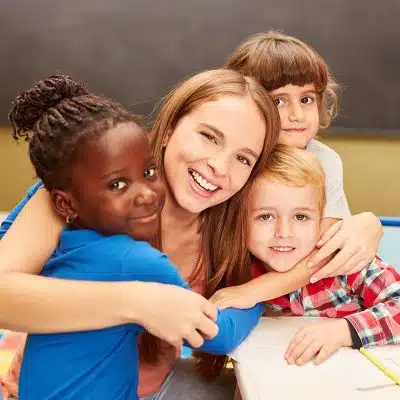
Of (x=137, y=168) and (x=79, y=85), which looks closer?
(x=137, y=168)

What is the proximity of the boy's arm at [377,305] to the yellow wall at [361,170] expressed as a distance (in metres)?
1.67

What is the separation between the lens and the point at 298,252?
1.20 metres

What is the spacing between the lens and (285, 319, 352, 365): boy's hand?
3.18 ft

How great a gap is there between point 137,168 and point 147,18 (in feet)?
6.71

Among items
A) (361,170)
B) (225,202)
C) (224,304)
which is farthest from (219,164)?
(361,170)

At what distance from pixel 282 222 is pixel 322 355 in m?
0.30

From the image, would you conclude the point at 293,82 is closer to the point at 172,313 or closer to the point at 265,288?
the point at 265,288

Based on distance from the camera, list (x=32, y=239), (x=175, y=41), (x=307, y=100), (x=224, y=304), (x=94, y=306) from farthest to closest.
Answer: (x=175, y=41), (x=307, y=100), (x=224, y=304), (x=32, y=239), (x=94, y=306)

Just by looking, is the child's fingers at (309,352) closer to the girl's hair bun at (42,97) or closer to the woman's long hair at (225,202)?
the woman's long hair at (225,202)

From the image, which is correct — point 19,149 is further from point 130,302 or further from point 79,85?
point 130,302

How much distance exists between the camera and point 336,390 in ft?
2.82

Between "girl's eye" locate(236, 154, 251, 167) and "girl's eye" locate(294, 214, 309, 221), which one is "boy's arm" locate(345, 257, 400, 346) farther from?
"girl's eye" locate(236, 154, 251, 167)

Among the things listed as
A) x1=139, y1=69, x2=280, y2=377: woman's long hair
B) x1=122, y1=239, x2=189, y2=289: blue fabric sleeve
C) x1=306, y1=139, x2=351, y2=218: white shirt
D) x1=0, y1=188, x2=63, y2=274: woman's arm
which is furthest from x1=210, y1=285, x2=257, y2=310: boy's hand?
x1=306, y1=139, x2=351, y2=218: white shirt

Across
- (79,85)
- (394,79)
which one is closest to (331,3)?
(394,79)
